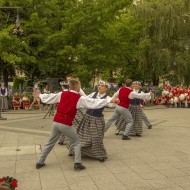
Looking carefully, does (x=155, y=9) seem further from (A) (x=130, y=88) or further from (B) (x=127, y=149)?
(B) (x=127, y=149)

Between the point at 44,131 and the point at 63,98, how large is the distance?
523cm

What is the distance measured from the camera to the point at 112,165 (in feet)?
22.9

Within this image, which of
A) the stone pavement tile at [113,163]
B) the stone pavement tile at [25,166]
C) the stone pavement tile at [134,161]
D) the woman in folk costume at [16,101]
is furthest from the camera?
the woman in folk costume at [16,101]

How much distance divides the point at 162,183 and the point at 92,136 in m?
1.97

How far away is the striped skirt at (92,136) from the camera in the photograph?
23.9 ft

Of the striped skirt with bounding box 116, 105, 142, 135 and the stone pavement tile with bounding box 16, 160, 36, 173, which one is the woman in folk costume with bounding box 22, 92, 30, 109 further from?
the stone pavement tile with bounding box 16, 160, 36, 173

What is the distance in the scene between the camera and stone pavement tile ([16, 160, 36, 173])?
6.64 metres

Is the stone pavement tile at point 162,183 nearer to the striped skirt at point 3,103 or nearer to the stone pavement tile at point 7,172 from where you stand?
the stone pavement tile at point 7,172

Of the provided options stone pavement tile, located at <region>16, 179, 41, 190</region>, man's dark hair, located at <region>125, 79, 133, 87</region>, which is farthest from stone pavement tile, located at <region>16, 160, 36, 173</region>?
man's dark hair, located at <region>125, 79, 133, 87</region>

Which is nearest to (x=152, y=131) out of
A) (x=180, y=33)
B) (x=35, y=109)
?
(x=35, y=109)

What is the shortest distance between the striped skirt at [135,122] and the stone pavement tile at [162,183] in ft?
15.0

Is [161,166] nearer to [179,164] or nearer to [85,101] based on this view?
[179,164]

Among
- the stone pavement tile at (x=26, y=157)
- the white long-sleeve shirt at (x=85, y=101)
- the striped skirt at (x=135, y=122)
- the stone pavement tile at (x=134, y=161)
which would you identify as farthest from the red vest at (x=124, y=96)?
the stone pavement tile at (x=26, y=157)

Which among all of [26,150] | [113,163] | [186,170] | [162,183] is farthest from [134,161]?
[26,150]
